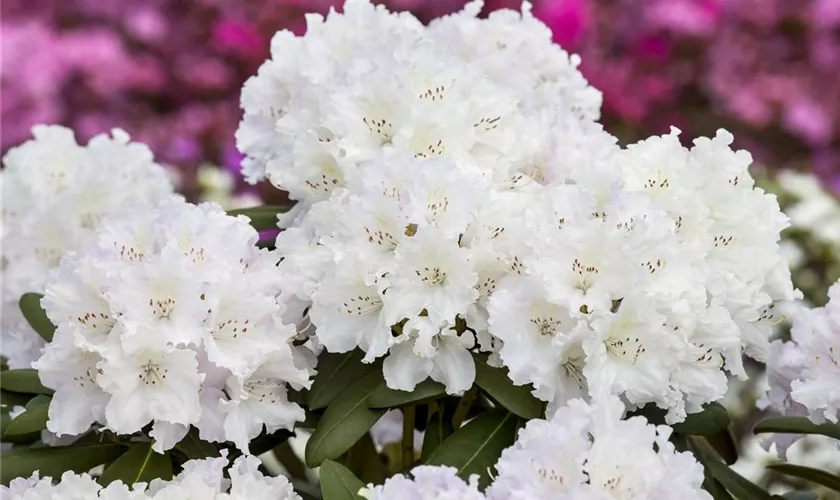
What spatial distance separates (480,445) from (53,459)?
16.6 inches

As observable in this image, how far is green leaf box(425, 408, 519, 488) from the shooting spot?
1.05m

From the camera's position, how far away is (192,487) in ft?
3.22

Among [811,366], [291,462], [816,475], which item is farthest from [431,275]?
[291,462]

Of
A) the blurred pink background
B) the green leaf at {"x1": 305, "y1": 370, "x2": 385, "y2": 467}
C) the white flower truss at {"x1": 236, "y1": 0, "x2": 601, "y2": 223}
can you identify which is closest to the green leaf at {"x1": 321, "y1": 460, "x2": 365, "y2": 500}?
the green leaf at {"x1": 305, "y1": 370, "x2": 385, "y2": 467}

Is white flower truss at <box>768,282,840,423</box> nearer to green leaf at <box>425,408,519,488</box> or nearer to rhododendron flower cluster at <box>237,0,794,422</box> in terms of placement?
rhododendron flower cluster at <box>237,0,794,422</box>

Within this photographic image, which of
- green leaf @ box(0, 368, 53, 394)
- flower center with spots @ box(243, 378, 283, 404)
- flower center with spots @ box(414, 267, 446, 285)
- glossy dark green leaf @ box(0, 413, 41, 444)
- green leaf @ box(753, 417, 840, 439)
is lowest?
glossy dark green leaf @ box(0, 413, 41, 444)

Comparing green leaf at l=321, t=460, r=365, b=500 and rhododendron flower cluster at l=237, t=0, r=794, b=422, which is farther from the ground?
rhododendron flower cluster at l=237, t=0, r=794, b=422

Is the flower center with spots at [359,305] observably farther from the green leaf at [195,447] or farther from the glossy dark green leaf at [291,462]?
the glossy dark green leaf at [291,462]

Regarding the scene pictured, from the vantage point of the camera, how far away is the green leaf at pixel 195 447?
1109mm

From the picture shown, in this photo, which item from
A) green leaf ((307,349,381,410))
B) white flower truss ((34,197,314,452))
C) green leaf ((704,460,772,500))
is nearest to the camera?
white flower truss ((34,197,314,452))

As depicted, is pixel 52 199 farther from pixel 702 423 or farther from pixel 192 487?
pixel 702 423

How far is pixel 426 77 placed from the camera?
114 centimetres

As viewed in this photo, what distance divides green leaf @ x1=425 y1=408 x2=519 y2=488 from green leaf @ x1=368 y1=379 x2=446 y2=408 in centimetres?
5

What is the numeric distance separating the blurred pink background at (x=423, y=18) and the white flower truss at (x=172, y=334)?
2620 mm
